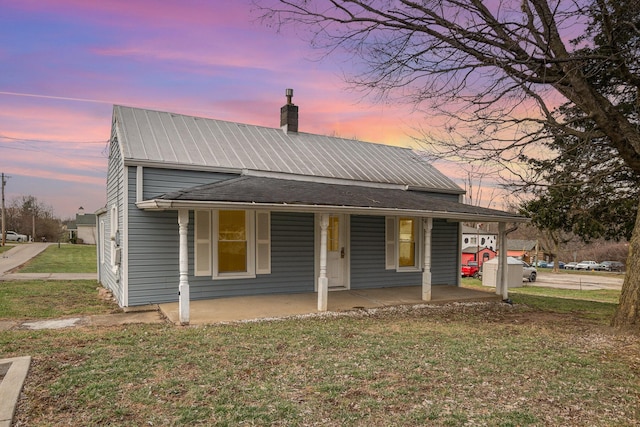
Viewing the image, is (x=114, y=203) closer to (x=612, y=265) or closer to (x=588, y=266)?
(x=612, y=265)

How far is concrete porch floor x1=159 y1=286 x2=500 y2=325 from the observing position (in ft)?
24.7

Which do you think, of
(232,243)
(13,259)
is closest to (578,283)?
(232,243)

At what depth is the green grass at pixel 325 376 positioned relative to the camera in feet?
11.6

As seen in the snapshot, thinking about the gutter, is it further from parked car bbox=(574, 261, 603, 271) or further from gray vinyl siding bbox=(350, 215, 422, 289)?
parked car bbox=(574, 261, 603, 271)

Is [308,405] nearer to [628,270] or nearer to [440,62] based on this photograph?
[440,62]

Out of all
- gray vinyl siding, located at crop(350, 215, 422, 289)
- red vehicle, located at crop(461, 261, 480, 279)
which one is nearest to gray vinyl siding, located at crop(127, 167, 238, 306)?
gray vinyl siding, located at crop(350, 215, 422, 289)

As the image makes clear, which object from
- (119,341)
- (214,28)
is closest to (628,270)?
(119,341)

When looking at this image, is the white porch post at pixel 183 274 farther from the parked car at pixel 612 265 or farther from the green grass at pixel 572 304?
the parked car at pixel 612 265

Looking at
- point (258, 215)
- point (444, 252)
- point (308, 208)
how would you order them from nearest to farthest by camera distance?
point (308, 208) < point (258, 215) < point (444, 252)

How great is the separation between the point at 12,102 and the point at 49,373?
12.9 metres

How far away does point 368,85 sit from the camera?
25.1ft

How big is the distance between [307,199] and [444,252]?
6087mm

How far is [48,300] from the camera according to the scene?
9.80 meters

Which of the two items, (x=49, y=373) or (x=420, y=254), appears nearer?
(x=49, y=373)
